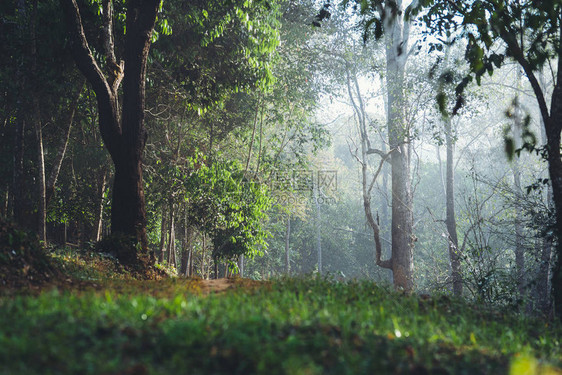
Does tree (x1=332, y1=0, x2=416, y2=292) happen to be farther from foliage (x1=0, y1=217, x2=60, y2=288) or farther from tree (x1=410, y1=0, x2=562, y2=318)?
foliage (x1=0, y1=217, x2=60, y2=288)

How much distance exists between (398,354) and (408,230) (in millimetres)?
15425

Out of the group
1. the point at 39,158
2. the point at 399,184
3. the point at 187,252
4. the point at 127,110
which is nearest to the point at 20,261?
the point at 127,110

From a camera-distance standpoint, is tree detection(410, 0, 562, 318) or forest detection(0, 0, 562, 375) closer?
forest detection(0, 0, 562, 375)

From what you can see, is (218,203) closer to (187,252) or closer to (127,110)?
(127,110)

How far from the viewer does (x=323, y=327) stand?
384 cm

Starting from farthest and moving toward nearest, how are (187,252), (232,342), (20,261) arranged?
(187,252) < (20,261) < (232,342)

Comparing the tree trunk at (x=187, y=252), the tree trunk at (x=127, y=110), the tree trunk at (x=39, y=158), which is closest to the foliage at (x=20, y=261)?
the tree trunk at (x=127, y=110)

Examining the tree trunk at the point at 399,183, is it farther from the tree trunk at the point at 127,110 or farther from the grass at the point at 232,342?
the grass at the point at 232,342

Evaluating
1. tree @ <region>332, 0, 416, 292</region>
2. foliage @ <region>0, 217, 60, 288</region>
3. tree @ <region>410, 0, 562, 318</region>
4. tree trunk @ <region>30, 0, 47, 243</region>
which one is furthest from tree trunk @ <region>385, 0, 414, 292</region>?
foliage @ <region>0, 217, 60, 288</region>

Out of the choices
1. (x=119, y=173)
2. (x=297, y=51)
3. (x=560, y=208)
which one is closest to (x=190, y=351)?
(x=560, y=208)

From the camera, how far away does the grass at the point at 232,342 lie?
10.0 ft

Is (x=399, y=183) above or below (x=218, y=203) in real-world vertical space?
above

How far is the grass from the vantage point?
3.05 metres

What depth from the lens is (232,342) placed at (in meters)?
3.33
